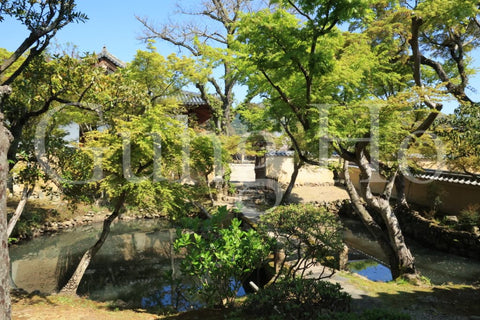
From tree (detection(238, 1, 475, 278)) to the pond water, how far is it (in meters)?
4.31

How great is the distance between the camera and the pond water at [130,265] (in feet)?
32.6

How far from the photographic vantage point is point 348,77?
8.64m

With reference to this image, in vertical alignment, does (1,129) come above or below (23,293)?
above

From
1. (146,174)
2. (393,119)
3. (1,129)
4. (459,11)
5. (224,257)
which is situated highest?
(459,11)

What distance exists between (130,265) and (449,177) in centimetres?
1607

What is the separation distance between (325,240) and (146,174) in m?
5.82

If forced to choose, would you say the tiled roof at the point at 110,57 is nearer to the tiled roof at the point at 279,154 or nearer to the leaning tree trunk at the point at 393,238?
the tiled roof at the point at 279,154

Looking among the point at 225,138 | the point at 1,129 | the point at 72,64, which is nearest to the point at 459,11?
the point at 72,64

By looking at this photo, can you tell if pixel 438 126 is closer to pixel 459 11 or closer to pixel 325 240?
pixel 459 11

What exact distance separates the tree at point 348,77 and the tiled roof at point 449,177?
4851 mm

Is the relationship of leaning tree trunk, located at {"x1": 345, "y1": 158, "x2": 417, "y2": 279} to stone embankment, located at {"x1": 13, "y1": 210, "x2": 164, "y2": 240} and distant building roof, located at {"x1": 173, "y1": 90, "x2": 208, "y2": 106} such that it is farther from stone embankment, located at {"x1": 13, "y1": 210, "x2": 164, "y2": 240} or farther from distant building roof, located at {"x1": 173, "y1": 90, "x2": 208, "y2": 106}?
distant building roof, located at {"x1": 173, "y1": 90, "x2": 208, "y2": 106}

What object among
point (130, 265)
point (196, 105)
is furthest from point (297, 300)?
point (196, 105)

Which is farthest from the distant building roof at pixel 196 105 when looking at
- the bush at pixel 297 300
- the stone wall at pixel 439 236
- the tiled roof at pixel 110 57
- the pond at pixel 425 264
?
the bush at pixel 297 300

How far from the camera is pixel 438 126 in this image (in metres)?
9.21
